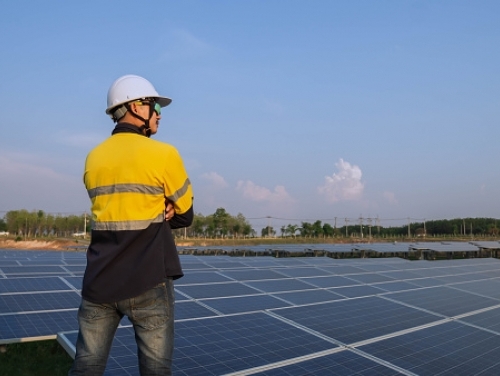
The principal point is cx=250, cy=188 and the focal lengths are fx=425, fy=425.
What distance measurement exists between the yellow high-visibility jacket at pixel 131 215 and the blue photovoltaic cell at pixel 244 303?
3.40m

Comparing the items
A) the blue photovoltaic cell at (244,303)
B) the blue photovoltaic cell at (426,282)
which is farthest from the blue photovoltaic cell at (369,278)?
the blue photovoltaic cell at (244,303)

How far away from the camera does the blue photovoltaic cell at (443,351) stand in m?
4.01

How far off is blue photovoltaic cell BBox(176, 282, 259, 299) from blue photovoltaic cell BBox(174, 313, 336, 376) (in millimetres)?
1427

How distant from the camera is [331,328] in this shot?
4992mm

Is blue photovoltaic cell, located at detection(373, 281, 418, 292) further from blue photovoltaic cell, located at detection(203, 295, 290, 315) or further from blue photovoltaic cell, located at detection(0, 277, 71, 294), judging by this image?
blue photovoltaic cell, located at detection(0, 277, 71, 294)

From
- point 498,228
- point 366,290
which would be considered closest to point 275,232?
point 498,228

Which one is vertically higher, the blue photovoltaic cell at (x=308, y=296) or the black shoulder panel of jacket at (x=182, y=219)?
the black shoulder panel of jacket at (x=182, y=219)

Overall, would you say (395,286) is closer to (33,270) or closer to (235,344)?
(235,344)

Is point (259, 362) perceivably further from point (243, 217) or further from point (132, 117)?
point (243, 217)

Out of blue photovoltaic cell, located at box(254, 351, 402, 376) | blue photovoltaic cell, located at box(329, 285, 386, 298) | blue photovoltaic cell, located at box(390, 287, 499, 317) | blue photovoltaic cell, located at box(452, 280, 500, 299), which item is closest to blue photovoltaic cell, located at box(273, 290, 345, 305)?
blue photovoltaic cell, located at box(329, 285, 386, 298)

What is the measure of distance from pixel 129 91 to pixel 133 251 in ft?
2.99

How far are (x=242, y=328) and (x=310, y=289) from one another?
3.17m

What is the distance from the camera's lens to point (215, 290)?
22.8ft

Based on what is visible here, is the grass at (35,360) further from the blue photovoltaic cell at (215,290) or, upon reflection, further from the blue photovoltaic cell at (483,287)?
the blue photovoltaic cell at (483,287)
